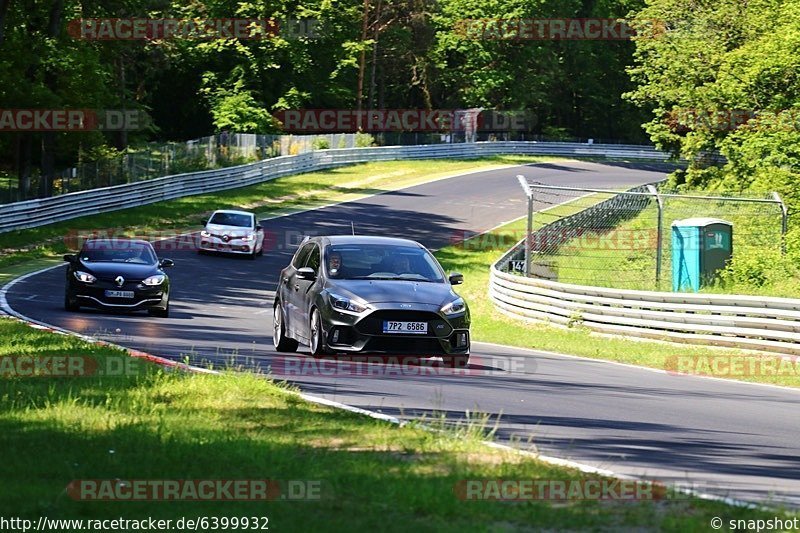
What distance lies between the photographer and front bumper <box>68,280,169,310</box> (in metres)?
24.9

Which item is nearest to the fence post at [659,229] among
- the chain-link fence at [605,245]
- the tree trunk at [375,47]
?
the chain-link fence at [605,245]

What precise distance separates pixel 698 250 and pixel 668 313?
13.9 ft

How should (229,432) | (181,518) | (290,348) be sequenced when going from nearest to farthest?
(181,518)
(229,432)
(290,348)

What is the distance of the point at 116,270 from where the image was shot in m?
25.2

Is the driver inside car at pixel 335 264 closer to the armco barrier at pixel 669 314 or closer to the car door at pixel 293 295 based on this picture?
the car door at pixel 293 295

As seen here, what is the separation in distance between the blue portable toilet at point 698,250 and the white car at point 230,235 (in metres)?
18.2

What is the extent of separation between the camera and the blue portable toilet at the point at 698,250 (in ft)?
89.0

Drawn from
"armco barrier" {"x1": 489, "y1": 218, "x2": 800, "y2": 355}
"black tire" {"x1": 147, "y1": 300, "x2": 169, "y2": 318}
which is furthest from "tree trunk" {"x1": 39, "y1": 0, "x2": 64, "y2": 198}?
"armco barrier" {"x1": 489, "y1": 218, "x2": 800, "y2": 355}

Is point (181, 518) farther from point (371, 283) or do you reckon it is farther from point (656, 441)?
point (371, 283)

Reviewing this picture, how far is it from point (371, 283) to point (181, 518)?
385 inches

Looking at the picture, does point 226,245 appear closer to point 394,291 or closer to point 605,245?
point 605,245

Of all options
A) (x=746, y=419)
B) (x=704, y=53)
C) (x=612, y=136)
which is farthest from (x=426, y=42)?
(x=746, y=419)

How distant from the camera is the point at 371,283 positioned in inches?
656

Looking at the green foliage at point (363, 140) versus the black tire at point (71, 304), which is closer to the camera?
the black tire at point (71, 304)
